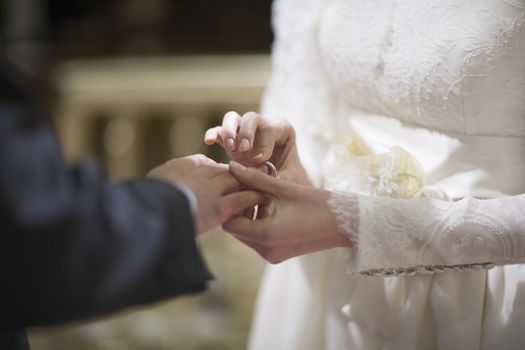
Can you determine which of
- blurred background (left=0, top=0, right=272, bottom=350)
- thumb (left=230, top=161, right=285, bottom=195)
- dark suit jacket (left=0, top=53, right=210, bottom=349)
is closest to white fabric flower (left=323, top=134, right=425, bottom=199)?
thumb (left=230, top=161, right=285, bottom=195)

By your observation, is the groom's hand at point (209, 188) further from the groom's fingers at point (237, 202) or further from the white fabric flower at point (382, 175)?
the white fabric flower at point (382, 175)

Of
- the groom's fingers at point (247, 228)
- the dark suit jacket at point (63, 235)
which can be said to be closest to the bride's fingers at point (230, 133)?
the groom's fingers at point (247, 228)

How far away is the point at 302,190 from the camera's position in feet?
2.21

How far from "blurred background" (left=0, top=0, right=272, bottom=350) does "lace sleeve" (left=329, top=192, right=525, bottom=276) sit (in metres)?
1.73

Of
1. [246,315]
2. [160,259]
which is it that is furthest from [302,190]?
[246,315]

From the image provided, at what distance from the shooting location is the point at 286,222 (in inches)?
26.0

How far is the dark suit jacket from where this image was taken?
45 centimetres

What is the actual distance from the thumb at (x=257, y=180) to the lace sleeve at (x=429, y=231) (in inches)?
2.5

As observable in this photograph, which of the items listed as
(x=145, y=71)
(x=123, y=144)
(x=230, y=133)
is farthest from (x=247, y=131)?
(x=123, y=144)

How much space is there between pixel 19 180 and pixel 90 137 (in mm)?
2438

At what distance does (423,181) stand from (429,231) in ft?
0.32

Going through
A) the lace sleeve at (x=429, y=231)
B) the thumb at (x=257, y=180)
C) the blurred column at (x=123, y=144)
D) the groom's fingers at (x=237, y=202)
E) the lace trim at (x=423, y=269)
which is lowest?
the blurred column at (x=123, y=144)

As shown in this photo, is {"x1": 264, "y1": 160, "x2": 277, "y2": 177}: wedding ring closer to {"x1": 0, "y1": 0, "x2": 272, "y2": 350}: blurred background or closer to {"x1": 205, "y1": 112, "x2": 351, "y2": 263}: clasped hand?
{"x1": 205, "y1": 112, "x2": 351, "y2": 263}: clasped hand

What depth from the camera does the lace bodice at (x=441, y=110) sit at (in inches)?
26.6
